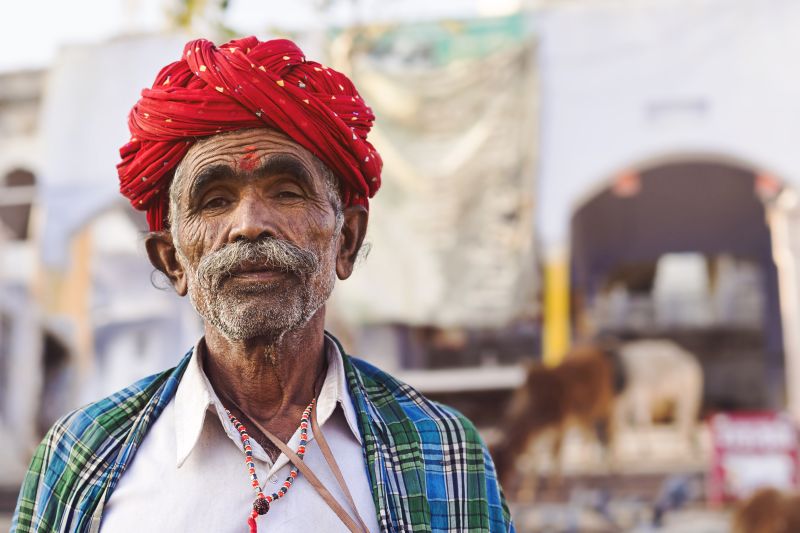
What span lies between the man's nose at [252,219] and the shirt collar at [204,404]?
0.24 metres

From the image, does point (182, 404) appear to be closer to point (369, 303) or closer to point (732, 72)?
point (369, 303)

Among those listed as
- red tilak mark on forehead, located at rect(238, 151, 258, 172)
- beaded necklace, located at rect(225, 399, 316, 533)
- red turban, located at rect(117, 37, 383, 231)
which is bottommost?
beaded necklace, located at rect(225, 399, 316, 533)

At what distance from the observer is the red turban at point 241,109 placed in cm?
147

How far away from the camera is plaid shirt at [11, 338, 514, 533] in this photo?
1406 millimetres

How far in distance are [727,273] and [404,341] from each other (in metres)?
7.68

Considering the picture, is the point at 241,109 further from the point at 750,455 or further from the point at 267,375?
the point at 750,455

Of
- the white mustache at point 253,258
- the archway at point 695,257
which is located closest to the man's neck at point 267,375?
the white mustache at point 253,258

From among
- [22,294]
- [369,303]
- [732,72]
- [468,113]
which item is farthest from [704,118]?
[22,294]

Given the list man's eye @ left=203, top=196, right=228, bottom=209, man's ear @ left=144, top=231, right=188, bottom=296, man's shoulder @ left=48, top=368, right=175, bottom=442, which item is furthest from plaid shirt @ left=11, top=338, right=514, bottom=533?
man's eye @ left=203, top=196, right=228, bottom=209

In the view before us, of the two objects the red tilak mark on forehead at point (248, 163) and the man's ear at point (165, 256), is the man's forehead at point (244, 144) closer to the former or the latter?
the red tilak mark on forehead at point (248, 163)

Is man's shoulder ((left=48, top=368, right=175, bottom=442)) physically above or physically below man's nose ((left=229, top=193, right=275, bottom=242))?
below

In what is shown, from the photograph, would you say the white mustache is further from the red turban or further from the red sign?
the red sign

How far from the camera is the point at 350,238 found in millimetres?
1670

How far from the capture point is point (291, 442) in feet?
4.80
